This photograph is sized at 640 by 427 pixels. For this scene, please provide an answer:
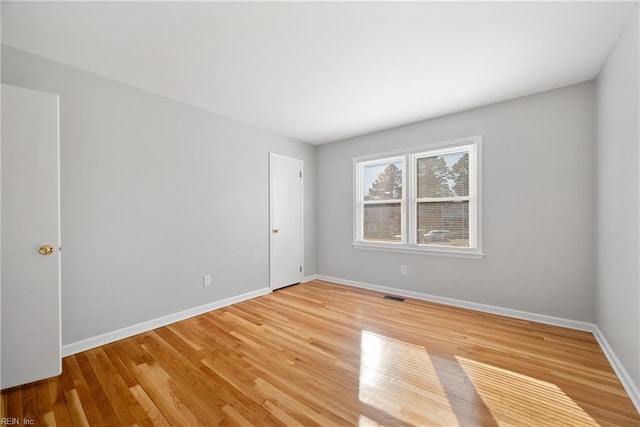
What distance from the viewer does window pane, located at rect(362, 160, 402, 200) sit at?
391cm

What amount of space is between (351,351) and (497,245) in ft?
7.02

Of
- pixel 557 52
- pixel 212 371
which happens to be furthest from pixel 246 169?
pixel 557 52

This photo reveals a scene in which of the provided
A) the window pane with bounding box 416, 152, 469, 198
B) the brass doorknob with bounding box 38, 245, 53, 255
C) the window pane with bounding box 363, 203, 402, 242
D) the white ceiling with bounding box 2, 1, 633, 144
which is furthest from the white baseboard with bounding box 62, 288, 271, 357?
the window pane with bounding box 416, 152, 469, 198

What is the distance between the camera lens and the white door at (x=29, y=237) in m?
1.73

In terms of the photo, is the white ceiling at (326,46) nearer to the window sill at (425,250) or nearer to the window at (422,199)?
the window at (422,199)

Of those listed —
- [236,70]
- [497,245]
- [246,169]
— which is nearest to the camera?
[236,70]

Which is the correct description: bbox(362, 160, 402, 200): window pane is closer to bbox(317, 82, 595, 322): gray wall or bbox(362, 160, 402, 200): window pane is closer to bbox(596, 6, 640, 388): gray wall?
bbox(317, 82, 595, 322): gray wall

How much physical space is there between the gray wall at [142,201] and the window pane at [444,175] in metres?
2.41

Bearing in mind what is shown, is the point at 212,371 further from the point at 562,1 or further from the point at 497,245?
the point at 562,1

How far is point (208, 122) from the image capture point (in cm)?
322

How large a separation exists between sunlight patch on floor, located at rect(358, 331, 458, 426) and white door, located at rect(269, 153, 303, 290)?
6.80 feet

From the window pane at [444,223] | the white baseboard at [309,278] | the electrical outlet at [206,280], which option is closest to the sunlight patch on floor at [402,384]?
the window pane at [444,223]

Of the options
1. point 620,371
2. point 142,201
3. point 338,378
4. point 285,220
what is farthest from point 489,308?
point 142,201

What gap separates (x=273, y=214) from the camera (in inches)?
159
